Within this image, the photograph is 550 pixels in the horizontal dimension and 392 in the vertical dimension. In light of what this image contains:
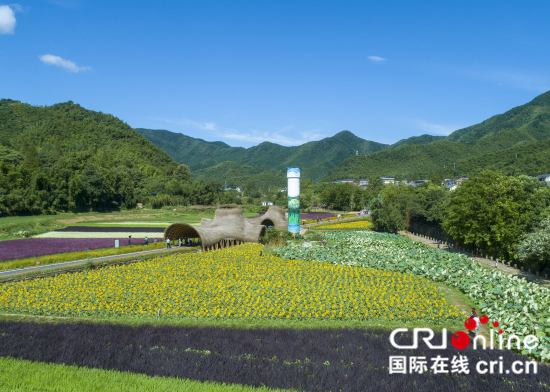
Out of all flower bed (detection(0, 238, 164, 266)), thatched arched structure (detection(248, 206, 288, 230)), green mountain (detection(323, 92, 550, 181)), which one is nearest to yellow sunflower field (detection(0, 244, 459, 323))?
flower bed (detection(0, 238, 164, 266))

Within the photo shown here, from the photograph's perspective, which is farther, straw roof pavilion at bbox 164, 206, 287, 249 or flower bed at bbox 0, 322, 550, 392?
straw roof pavilion at bbox 164, 206, 287, 249

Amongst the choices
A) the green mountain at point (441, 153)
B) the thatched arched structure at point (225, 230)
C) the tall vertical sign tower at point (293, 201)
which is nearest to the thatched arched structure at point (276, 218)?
the tall vertical sign tower at point (293, 201)

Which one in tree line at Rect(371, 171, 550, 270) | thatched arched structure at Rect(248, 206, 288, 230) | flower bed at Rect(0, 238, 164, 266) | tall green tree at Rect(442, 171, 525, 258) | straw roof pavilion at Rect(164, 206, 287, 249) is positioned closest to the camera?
flower bed at Rect(0, 238, 164, 266)

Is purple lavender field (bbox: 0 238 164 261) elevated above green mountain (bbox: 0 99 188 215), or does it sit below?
below

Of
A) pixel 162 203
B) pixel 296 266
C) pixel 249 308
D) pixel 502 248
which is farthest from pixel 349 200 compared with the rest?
pixel 249 308

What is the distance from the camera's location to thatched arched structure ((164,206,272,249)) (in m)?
29.6

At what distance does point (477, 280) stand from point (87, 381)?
54.0ft

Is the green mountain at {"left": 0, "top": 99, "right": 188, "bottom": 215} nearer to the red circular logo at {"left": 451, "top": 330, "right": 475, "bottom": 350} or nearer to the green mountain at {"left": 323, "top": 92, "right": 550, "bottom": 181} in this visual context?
the red circular logo at {"left": 451, "top": 330, "right": 475, "bottom": 350}

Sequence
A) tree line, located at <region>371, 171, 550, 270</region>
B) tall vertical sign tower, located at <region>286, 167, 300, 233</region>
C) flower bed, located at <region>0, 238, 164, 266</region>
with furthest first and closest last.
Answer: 1. tall vertical sign tower, located at <region>286, 167, 300, 233</region>
2. tree line, located at <region>371, 171, 550, 270</region>
3. flower bed, located at <region>0, 238, 164, 266</region>

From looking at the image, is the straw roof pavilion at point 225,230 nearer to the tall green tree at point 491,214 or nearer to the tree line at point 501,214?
the tall green tree at point 491,214

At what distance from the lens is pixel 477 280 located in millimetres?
17344

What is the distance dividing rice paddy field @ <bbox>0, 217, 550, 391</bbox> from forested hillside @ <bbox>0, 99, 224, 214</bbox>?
42.3 m

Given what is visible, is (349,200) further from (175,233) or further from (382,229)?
(175,233)

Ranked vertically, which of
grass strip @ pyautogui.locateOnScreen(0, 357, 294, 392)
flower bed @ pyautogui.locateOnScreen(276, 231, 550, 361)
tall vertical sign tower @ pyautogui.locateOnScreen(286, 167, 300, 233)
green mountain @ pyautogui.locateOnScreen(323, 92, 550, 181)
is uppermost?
green mountain @ pyautogui.locateOnScreen(323, 92, 550, 181)
